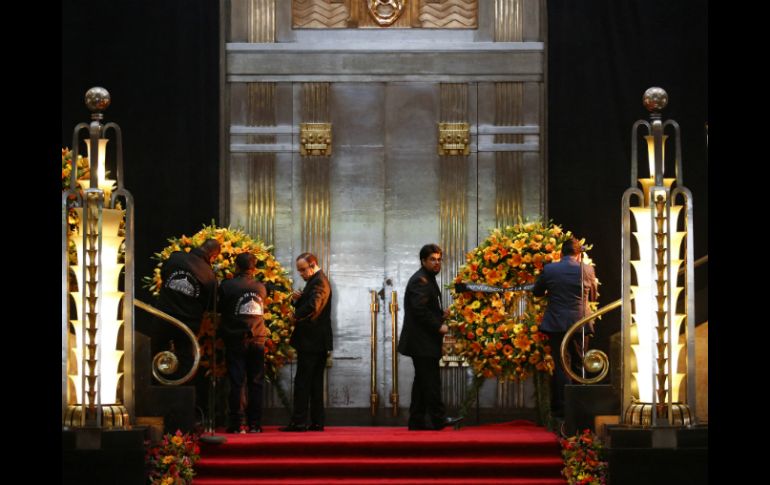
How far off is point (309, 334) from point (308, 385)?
439 mm

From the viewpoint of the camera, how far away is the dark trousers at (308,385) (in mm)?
11398

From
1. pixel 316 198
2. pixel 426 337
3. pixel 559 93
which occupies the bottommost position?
pixel 426 337

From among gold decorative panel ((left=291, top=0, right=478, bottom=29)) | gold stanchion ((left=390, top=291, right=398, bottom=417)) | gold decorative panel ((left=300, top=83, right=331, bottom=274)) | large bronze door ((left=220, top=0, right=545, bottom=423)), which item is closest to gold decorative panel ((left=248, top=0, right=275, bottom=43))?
large bronze door ((left=220, top=0, right=545, bottom=423))

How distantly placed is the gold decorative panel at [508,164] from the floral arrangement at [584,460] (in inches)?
152

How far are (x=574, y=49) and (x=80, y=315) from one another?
19.7 ft

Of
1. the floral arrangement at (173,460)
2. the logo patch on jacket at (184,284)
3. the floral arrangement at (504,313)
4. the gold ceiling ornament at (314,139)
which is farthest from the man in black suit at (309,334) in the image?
the gold ceiling ornament at (314,139)

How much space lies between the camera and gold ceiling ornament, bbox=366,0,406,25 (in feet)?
44.9

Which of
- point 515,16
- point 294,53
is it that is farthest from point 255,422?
point 515,16

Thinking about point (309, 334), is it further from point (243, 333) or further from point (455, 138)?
point (455, 138)

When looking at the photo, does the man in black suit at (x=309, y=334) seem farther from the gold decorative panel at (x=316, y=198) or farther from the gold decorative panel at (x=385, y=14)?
the gold decorative panel at (x=385, y=14)

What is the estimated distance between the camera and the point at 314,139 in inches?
532

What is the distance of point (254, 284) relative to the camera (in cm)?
1115

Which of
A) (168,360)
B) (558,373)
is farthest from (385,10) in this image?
(168,360)

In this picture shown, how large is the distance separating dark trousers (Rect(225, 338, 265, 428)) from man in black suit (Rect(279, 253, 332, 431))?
333 millimetres
